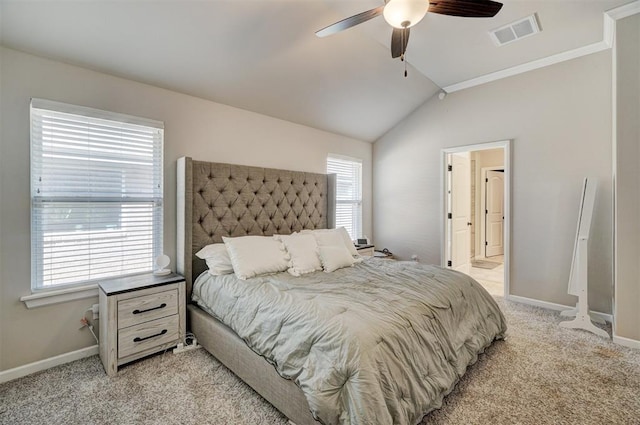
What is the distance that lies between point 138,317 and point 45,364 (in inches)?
28.7

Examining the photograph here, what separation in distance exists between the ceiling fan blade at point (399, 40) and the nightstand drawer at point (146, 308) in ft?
8.57

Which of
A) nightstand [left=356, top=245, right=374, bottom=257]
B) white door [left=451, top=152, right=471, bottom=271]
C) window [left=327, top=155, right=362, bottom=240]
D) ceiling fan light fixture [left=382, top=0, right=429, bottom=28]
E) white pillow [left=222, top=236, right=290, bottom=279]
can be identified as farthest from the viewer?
window [left=327, top=155, right=362, bottom=240]

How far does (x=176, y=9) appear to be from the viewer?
1996 mm

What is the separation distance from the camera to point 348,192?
15.4 ft

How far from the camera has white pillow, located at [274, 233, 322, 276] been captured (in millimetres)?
2594

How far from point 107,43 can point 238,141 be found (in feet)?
4.50

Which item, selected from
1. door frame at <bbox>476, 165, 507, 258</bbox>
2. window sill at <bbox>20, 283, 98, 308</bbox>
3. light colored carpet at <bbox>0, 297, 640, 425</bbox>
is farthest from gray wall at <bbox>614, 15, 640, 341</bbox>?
window sill at <bbox>20, 283, 98, 308</bbox>

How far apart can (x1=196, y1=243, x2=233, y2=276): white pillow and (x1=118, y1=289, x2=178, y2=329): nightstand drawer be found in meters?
0.35

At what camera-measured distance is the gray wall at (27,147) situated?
1.98 meters

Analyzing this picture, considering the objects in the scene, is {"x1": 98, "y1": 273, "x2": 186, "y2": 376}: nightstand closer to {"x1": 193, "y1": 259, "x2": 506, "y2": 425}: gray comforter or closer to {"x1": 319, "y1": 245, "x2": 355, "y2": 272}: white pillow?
{"x1": 193, "y1": 259, "x2": 506, "y2": 425}: gray comforter

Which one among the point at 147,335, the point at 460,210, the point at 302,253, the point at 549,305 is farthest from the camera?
the point at 460,210

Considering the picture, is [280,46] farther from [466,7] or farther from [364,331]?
[364,331]

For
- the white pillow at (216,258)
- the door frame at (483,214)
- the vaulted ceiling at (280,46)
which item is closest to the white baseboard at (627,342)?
the vaulted ceiling at (280,46)

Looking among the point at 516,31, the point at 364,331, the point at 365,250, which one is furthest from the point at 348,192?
the point at 364,331
